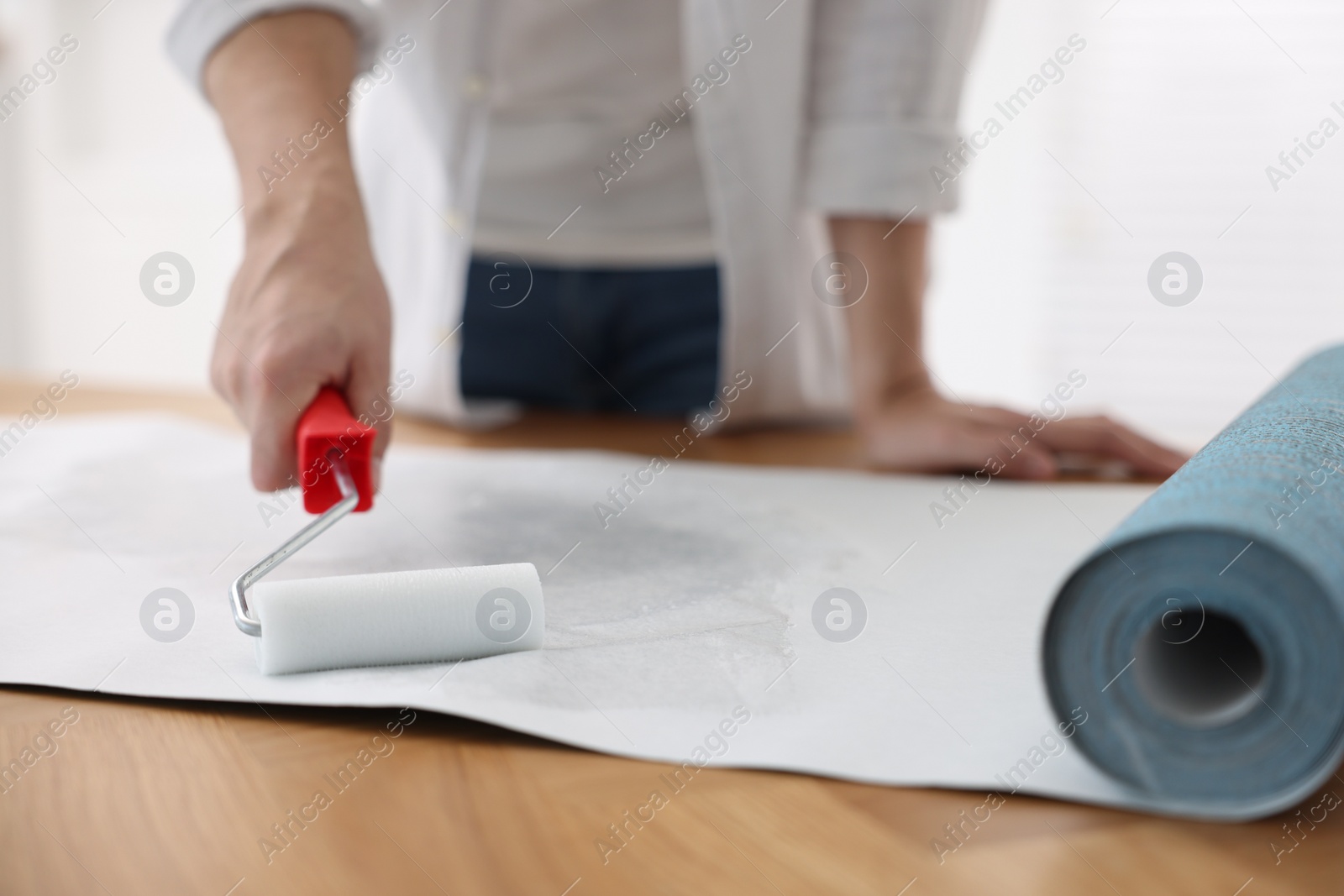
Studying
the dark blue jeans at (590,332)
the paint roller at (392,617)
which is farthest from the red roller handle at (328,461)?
the dark blue jeans at (590,332)

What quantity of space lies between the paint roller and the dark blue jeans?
0.66 metres

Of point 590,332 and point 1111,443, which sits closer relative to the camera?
point 1111,443

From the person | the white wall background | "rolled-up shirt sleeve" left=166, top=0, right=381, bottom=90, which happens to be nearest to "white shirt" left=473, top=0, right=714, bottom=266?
the person

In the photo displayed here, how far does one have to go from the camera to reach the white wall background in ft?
9.00

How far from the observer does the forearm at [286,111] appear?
69cm

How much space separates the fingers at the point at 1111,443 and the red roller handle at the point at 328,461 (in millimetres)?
639

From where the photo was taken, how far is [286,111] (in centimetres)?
71

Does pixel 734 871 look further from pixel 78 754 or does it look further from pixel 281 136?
pixel 281 136

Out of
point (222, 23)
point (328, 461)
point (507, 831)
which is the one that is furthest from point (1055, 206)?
point (507, 831)

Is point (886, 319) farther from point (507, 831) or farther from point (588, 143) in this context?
point (507, 831)

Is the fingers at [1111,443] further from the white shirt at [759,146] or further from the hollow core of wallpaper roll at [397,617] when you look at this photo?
the hollow core of wallpaper roll at [397,617]

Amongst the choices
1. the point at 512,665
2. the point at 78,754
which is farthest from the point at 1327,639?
the point at 78,754

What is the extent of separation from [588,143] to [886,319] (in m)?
0.34

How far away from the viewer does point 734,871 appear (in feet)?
1.06
